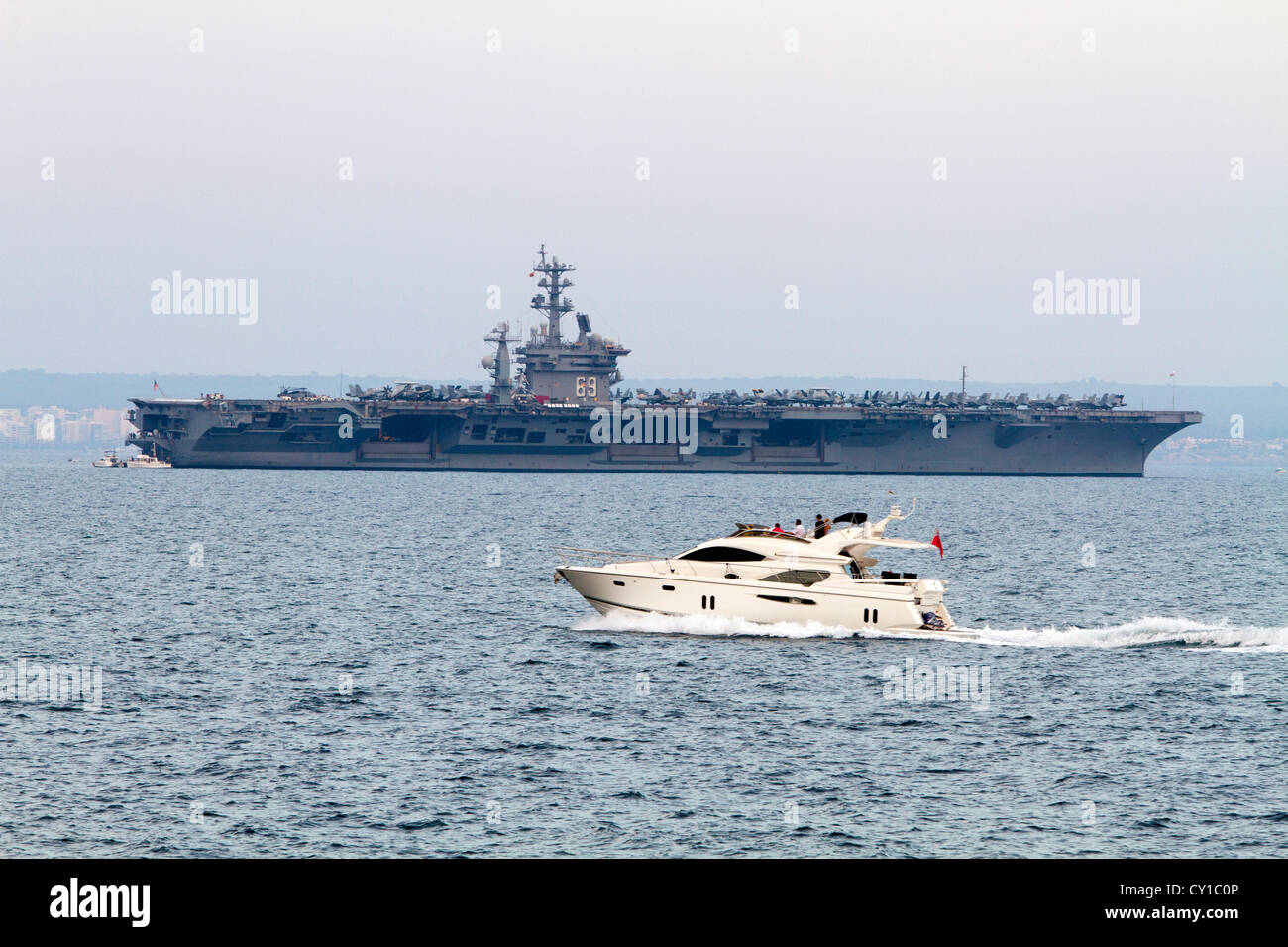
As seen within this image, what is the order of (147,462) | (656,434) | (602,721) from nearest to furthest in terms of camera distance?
1. (602,721)
2. (656,434)
3. (147,462)

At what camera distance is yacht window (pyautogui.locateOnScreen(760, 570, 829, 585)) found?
29250 millimetres

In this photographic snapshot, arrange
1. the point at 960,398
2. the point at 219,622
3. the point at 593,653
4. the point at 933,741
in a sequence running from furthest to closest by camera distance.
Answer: the point at 960,398 < the point at 219,622 < the point at 593,653 < the point at 933,741

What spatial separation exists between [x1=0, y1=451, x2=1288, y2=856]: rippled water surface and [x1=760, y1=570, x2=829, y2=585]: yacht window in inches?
40.1

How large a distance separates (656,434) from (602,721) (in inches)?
4115

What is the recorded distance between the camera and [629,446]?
417ft

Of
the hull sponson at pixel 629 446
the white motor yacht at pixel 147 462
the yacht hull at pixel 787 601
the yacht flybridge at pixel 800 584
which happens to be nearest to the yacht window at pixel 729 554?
the yacht flybridge at pixel 800 584

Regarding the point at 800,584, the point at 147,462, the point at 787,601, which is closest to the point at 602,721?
the point at 787,601

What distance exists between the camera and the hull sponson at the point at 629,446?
121 metres

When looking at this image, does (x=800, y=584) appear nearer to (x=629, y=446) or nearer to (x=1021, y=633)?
(x=1021, y=633)

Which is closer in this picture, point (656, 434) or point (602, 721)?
point (602, 721)
